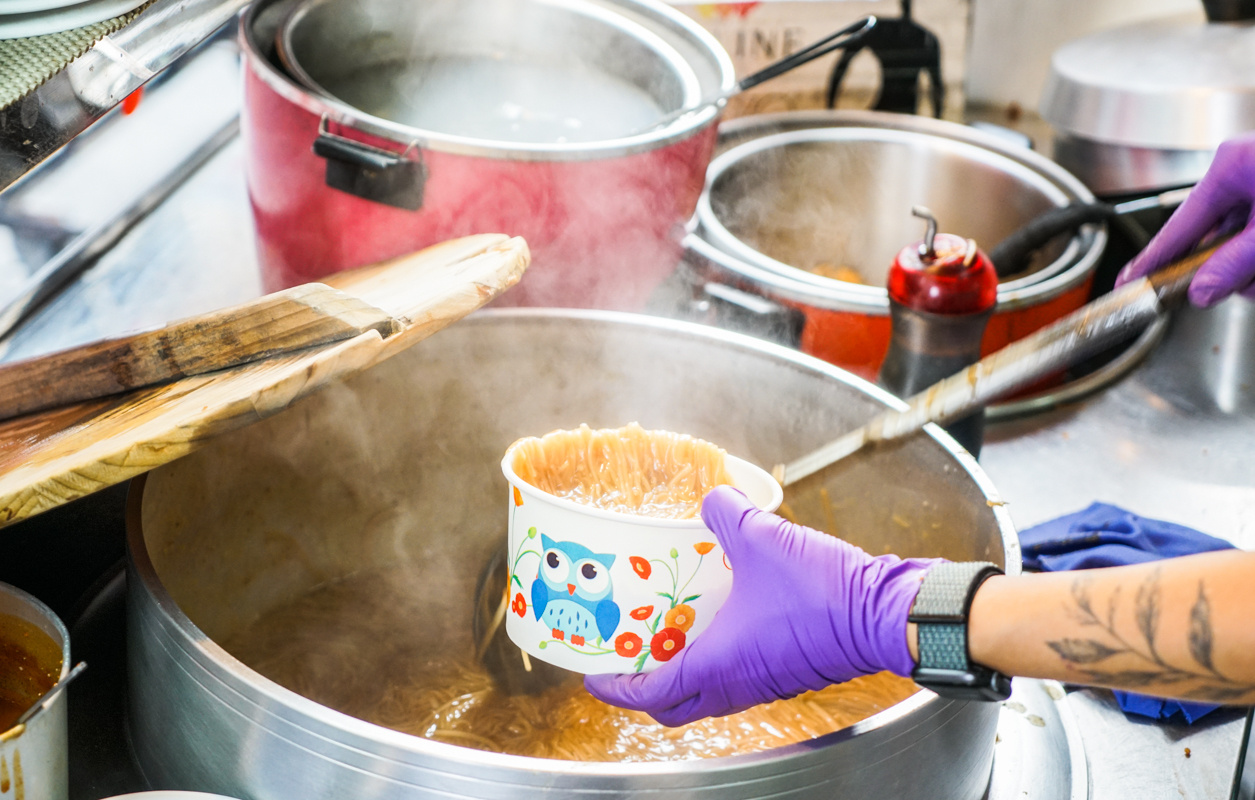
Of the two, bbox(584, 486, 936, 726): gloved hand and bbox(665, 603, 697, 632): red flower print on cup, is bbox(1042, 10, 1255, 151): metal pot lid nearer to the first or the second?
bbox(584, 486, 936, 726): gloved hand

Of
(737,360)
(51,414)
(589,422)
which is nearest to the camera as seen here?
(51,414)

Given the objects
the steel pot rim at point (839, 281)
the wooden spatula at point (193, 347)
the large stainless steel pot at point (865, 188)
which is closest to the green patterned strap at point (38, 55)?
the wooden spatula at point (193, 347)

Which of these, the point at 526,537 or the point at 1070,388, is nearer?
the point at 526,537

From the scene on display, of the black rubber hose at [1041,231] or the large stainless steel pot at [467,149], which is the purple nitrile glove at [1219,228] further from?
the large stainless steel pot at [467,149]

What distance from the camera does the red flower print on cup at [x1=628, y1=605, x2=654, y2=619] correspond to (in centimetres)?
102

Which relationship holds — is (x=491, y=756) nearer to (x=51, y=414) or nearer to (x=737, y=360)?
(x=51, y=414)

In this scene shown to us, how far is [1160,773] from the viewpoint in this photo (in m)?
1.28

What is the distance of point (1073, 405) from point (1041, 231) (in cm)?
34

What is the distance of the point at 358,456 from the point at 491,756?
0.83 metres

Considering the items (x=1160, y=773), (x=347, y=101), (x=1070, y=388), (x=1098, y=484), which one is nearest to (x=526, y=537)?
(x=1160, y=773)

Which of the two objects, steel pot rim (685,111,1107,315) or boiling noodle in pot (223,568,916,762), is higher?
steel pot rim (685,111,1107,315)

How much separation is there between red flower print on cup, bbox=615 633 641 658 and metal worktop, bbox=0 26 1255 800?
906 mm

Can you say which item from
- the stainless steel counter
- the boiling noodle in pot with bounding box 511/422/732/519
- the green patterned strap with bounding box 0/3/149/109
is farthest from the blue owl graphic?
the stainless steel counter

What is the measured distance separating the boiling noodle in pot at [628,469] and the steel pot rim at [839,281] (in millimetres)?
655
